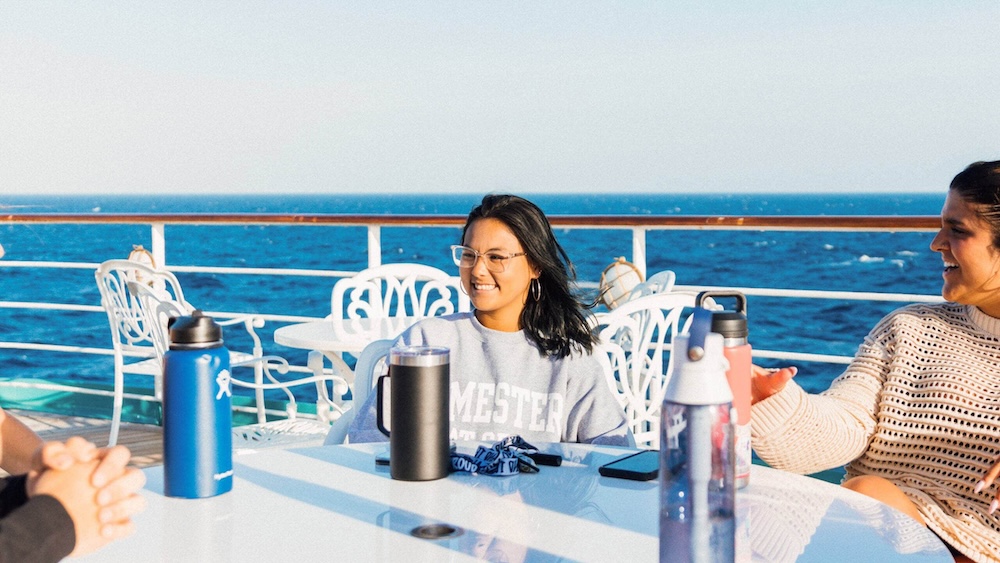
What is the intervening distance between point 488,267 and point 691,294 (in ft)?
2.47

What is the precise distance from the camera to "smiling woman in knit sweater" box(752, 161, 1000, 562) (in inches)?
67.5

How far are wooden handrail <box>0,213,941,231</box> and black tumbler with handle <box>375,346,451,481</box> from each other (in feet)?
6.80

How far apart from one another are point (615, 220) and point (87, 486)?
125 inches

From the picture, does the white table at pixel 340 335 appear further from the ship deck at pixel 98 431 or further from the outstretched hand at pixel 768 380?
the outstretched hand at pixel 768 380

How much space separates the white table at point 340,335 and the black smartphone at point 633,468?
158 cm

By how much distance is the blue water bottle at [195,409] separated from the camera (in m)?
1.13

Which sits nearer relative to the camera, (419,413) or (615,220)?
(419,413)

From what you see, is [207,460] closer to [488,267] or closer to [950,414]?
[488,267]

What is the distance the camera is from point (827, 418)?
174 centimetres

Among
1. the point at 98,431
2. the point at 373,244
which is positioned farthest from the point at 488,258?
the point at 98,431

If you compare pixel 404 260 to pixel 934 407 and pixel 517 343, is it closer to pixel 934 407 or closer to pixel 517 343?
pixel 517 343

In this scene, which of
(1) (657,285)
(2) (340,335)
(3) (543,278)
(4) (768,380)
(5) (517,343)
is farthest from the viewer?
(2) (340,335)

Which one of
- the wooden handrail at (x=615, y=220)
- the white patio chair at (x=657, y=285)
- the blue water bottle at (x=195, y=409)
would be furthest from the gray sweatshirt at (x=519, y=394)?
the wooden handrail at (x=615, y=220)

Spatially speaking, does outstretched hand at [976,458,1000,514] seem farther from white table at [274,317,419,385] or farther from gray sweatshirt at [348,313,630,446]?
white table at [274,317,419,385]
